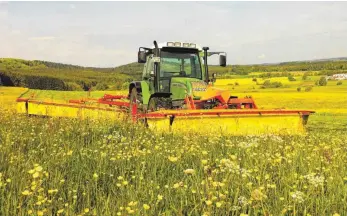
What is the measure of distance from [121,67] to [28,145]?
74.7m

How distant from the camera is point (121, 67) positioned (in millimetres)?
79500

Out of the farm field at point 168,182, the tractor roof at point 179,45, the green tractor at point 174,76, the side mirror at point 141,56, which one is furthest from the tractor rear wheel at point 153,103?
the farm field at point 168,182

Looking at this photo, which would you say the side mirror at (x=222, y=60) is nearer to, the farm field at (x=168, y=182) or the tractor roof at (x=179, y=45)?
the tractor roof at (x=179, y=45)

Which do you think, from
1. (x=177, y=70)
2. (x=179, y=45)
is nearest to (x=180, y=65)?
(x=177, y=70)

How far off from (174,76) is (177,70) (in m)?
0.24


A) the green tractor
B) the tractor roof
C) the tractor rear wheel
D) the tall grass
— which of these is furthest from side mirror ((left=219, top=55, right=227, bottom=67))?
the tall grass

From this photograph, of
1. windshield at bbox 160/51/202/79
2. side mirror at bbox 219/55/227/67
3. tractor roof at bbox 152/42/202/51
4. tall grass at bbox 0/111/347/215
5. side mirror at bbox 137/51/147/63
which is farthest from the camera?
windshield at bbox 160/51/202/79

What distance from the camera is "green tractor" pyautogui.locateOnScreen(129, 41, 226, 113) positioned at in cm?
1108

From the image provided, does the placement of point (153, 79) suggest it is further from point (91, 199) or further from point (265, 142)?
point (91, 199)

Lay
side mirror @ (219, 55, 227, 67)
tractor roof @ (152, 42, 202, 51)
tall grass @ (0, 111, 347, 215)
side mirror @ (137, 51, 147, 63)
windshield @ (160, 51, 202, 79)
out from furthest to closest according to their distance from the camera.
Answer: windshield @ (160, 51, 202, 79) < tractor roof @ (152, 42, 202, 51) < side mirror @ (219, 55, 227, 67) < side mirror @ (137, 51, 147, 63) < tall grass @ (0, 111, 347, 215)

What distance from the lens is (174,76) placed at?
1165 centimetres

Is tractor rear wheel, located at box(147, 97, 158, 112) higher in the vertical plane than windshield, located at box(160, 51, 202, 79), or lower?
lower

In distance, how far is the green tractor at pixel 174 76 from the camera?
1108cm

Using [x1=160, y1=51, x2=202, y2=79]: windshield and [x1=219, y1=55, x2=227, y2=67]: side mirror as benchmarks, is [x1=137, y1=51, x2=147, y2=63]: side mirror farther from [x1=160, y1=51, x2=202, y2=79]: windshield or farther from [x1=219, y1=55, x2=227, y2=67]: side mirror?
[x1=219, y1=55, x2=227, y2=67]: side mirror
